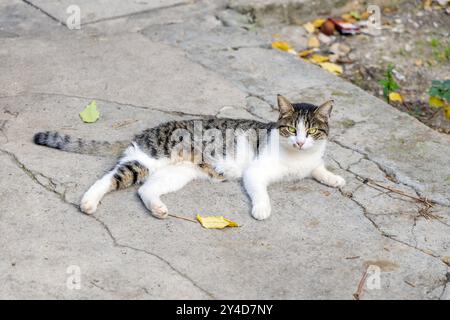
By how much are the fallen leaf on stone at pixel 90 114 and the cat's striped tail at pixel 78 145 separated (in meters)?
0.45

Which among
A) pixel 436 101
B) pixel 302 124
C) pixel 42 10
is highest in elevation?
pixel 42 10

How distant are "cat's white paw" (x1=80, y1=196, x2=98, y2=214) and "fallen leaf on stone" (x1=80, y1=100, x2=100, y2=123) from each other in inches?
47.0

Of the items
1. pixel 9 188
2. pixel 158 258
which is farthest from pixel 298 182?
pixel 9 188

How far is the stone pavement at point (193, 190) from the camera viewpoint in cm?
357

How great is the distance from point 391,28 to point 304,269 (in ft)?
15.2

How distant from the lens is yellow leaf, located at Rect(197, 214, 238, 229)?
13.1ft

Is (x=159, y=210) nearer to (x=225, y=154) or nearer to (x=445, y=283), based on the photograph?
(x=225, y=154)

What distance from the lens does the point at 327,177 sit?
4465mm

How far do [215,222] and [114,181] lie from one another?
27.7 inches

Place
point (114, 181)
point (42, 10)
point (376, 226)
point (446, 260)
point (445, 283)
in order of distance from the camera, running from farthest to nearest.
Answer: point (42, 10) < point (114, 181) < point (376, 226) < point (446, 260) < point (445, 283)

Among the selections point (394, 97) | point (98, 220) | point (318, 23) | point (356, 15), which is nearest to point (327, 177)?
point (98, 220)

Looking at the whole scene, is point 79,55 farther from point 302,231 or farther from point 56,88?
point 302,231

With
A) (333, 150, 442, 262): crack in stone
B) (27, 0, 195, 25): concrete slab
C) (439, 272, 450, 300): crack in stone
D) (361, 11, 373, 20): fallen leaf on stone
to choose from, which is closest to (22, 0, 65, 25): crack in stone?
(27, 0, 195, 25): concrete slab

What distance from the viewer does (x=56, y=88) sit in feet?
18.2
